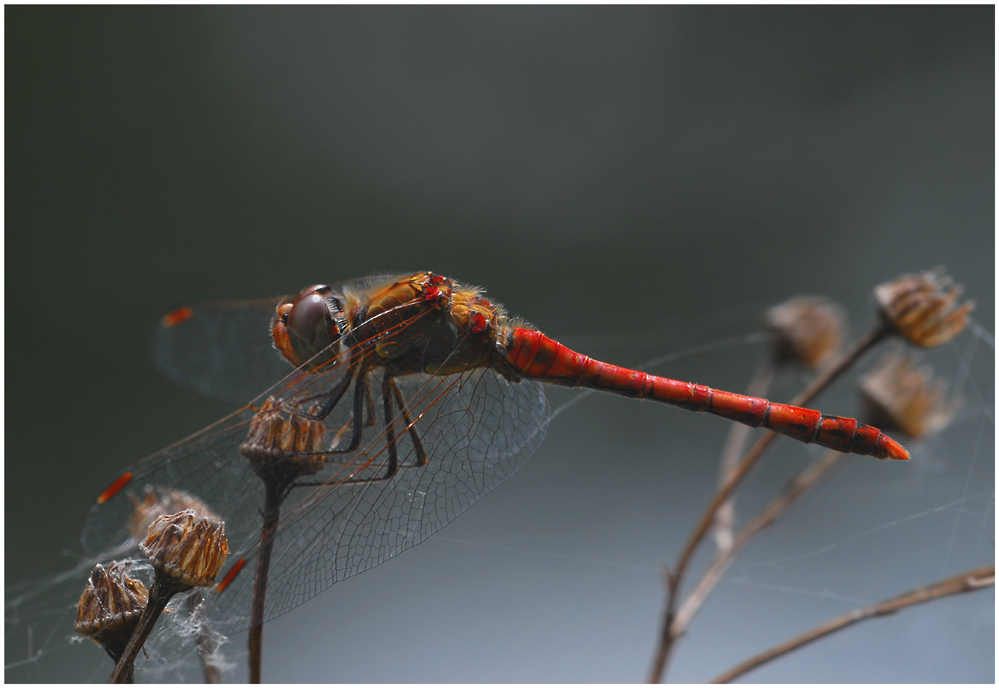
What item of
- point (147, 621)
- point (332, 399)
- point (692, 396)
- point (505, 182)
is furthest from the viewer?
point (505, 182)

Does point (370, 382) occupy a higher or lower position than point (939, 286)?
lower

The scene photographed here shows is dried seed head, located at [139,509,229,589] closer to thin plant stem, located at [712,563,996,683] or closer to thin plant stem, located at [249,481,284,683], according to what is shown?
thin plant stem, located at [249,481,284,683]

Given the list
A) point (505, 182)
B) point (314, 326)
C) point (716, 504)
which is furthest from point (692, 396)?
point (505, 182)

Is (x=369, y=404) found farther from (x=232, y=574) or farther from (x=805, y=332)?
(x=805, y=332)

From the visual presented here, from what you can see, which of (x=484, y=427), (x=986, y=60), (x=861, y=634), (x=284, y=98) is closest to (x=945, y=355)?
(x=861, y=634)

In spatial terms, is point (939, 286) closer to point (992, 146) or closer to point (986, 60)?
point (992, 146)

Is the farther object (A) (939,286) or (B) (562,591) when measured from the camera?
(B) (562,591)

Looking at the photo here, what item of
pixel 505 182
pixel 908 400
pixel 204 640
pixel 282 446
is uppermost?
pixel 505 182

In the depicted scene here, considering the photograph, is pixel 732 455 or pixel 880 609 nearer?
pixel 880 609
